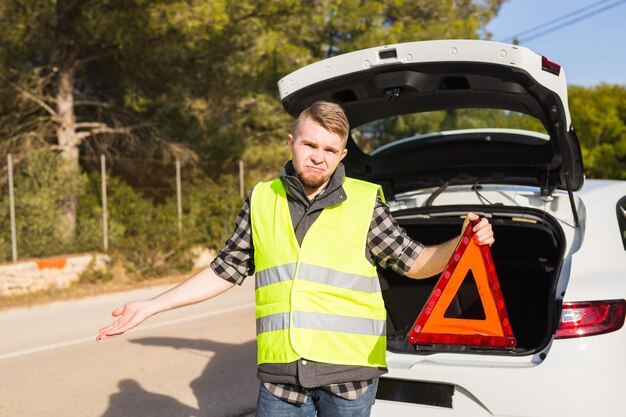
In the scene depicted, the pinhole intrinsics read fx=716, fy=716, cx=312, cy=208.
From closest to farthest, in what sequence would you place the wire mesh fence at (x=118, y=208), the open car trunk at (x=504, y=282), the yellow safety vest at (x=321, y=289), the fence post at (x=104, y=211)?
the yellow safety vest at (x=321, y=289) < the open car trunk at (x=504, y=282) < the wire mesh fence at (x=118, y=208) < the fence post at (x=104, y=211)

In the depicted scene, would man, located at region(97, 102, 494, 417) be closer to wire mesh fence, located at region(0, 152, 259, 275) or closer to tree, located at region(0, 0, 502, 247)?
wire mesh fence, located at region(0, 152, 259, 275)

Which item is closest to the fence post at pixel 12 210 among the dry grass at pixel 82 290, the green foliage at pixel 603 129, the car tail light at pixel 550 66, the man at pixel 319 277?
the dry grass at pixel 82 290

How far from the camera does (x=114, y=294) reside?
1124 cm

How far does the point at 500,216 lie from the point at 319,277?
5.41 feet

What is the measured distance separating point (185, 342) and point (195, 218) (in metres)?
8.20

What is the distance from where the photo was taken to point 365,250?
267 centimetres

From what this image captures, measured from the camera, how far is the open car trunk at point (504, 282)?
13.6 feet

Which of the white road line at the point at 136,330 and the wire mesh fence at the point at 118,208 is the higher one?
the wire mesh fence at the point at 118,208

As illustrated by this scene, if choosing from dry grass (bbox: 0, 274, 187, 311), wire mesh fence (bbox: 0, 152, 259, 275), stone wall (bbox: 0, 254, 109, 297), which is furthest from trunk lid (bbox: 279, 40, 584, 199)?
wire mesh fence (bbox: 0, 152, 259, 275)

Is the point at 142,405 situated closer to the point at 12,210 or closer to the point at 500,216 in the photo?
the point at 500,216

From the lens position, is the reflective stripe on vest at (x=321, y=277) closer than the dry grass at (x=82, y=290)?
Yes

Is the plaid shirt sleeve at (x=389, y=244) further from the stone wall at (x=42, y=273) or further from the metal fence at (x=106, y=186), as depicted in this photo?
the metal fence at (x=106, y=186)

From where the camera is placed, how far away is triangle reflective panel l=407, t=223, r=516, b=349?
2994mm

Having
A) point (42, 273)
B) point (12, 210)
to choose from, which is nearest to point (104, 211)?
point (12, 210)
